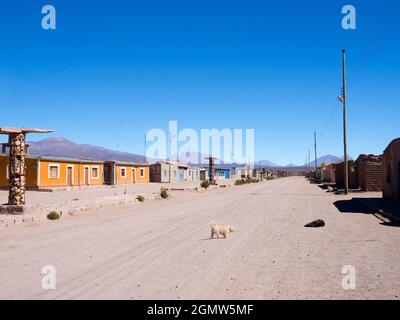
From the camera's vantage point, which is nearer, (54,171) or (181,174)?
(54,171)

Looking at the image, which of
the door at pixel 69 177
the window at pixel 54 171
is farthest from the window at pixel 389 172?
the door at pixel 69 177

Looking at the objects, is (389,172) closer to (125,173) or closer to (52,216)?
(52,216)

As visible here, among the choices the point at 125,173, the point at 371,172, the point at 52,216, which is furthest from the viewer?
the point at 125,173

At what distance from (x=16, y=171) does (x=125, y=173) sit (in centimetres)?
3328

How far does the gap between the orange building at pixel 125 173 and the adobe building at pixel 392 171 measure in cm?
3081

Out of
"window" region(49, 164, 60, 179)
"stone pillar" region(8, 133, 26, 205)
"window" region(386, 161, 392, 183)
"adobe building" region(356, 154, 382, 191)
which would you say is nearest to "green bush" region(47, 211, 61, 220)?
"stone pillar" region(8, 133, 26, 205)

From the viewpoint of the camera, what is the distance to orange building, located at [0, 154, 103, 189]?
34.4 metres

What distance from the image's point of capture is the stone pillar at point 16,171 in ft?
59.4

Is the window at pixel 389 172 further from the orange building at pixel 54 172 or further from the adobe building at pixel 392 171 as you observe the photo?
the orange building at pixel 54 172

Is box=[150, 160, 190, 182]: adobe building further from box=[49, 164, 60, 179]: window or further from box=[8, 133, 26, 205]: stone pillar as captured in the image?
box=[8, 133, 26, 205]: stone pillar

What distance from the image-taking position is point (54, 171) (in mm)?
36750

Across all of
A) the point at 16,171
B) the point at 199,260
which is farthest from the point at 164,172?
the point at 199,260

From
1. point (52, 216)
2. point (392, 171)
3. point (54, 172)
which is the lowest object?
point (52, 216)
